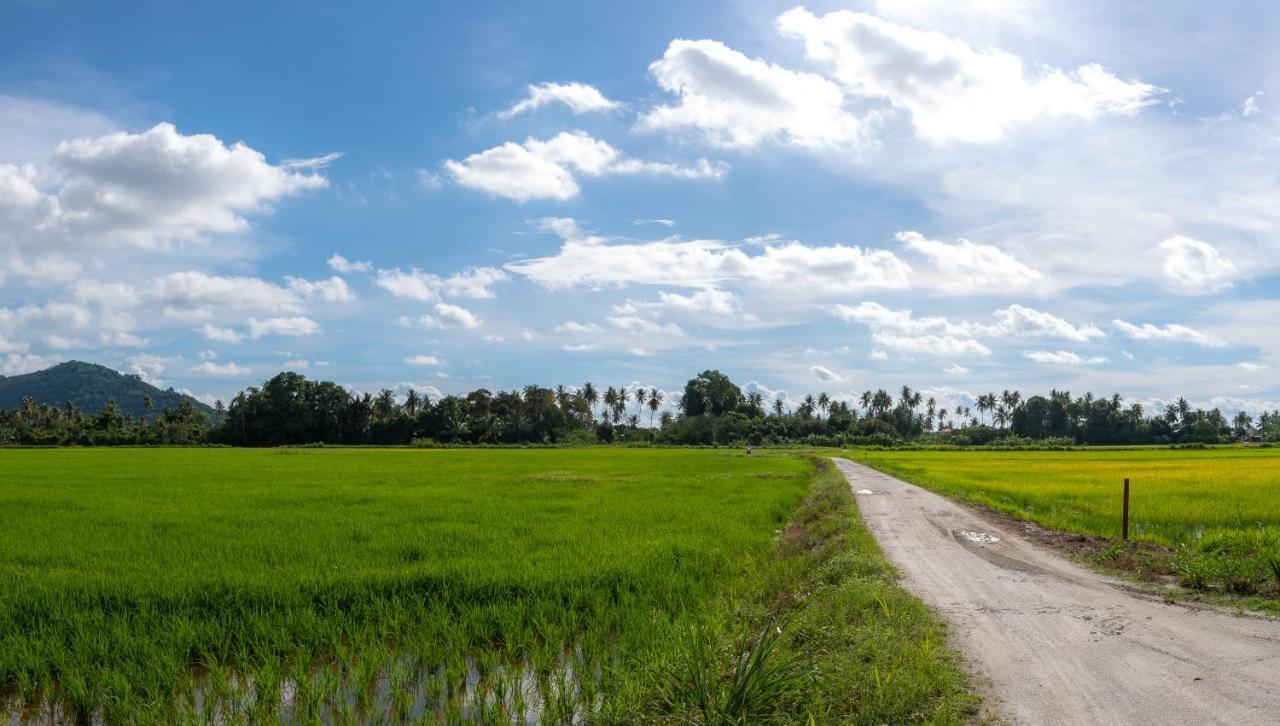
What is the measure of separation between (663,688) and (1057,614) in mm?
4564

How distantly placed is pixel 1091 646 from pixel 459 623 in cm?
611

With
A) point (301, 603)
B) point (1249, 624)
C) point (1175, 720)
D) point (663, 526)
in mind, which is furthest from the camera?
point (663, 526)

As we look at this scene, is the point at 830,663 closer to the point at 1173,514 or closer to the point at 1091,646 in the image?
the point at 1091,646

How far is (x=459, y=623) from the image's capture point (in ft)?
25.8

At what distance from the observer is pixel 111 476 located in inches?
1152

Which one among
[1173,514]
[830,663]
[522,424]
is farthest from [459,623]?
[522,424]

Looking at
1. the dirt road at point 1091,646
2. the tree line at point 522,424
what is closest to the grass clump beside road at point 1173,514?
the dirt road at point 1091,646

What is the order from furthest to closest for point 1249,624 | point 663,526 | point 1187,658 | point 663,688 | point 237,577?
point 663,526 < point 237,577 < point 1249,624 < point 1187,658 < point 663,688

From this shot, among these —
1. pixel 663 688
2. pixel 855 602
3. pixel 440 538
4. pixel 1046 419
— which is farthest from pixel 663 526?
pixel 1046 419

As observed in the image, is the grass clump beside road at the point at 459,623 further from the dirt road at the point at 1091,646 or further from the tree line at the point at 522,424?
the tree line at the point at 522,424

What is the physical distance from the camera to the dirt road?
502cm

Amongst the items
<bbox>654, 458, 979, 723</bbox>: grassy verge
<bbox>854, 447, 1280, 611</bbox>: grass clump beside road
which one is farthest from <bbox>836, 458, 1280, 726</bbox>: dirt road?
<bbox>854, 447, 1280, 611</bbox>: grass clump beside road

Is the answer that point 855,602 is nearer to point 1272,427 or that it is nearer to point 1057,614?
point 1057,614

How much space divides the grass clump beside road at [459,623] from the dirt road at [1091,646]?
51 centimetres
